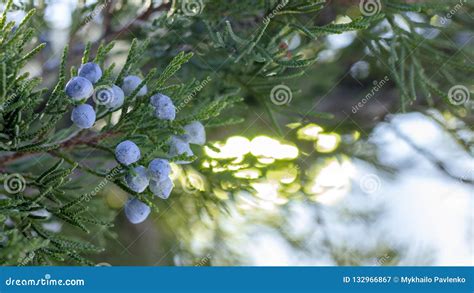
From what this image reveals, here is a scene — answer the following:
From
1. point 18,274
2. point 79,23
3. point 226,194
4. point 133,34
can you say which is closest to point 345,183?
point 226,194

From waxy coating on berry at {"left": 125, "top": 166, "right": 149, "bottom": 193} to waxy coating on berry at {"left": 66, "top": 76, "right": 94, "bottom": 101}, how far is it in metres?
0.13

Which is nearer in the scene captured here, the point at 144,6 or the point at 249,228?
the point at 144,6

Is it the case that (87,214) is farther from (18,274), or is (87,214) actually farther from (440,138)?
(440,138)

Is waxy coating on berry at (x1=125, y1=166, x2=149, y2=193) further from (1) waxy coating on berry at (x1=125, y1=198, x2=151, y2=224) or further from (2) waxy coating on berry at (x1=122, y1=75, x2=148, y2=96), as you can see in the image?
(2) waxy coating on berry at (x1=122, y1=75, x2=148, y2=96)

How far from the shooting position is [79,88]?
36.5 inches

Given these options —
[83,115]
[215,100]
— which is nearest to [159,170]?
[83,115]

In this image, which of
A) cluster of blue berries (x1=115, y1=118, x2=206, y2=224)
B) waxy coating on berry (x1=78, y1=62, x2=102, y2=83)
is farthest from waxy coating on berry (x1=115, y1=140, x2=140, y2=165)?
waxy coating on berry (x1=78, y1=62, x2=102, y2=83)

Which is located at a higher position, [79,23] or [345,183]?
[79,23]

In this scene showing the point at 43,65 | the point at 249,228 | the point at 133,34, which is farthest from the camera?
the point at 249,228

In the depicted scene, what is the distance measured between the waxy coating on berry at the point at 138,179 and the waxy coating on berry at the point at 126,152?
2 centimetres

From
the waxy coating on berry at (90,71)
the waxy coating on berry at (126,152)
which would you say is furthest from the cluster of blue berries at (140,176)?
the waxy coating on berry at (90,71)

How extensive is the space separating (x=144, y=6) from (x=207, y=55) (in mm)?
205

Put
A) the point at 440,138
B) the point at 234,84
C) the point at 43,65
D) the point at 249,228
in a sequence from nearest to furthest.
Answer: the point at 234,84
the point at 43,65
the point at 440,138
the point at 249,228

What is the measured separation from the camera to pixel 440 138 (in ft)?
6.13
